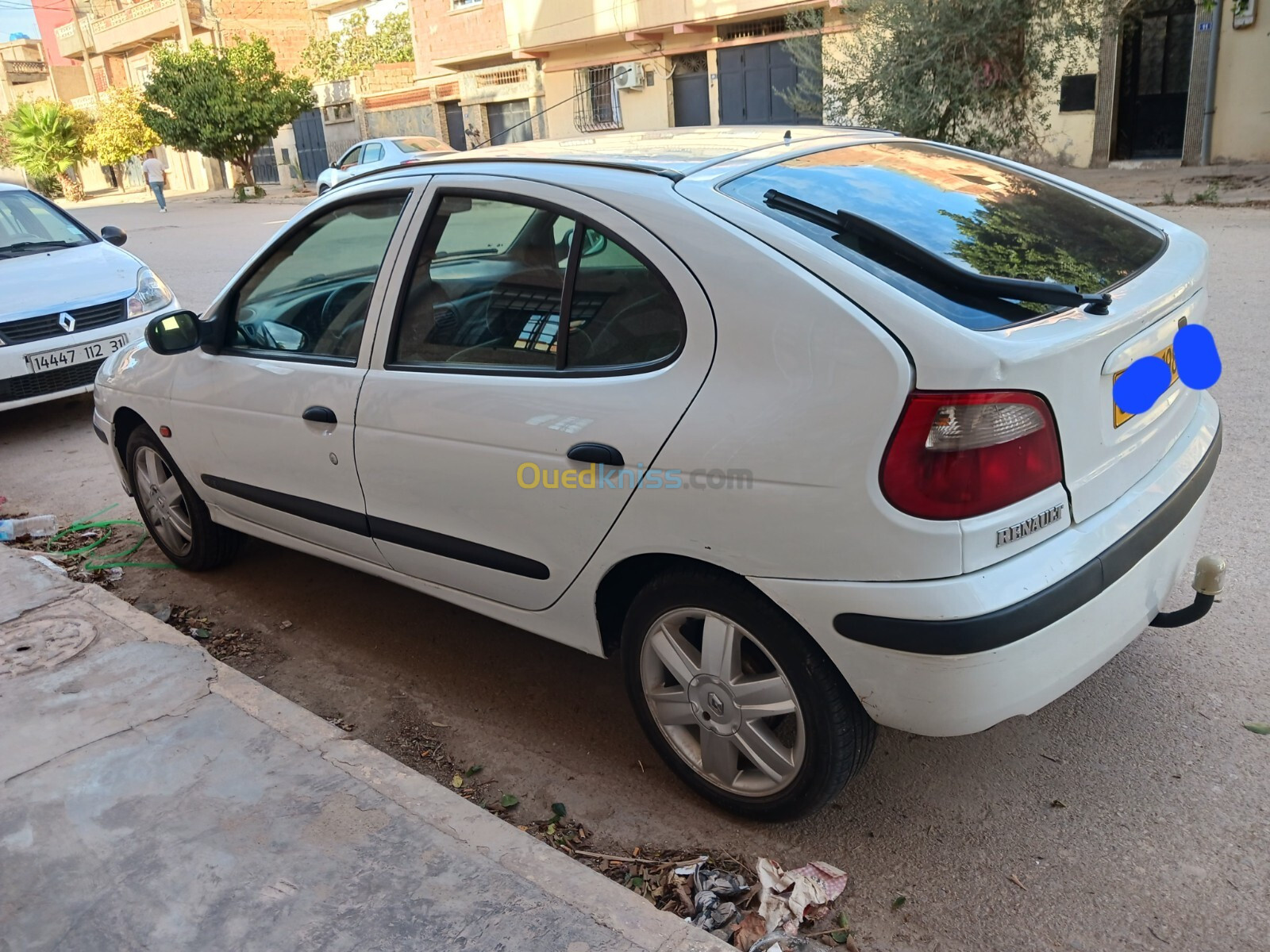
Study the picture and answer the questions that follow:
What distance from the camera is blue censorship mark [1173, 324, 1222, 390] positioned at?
260 cm

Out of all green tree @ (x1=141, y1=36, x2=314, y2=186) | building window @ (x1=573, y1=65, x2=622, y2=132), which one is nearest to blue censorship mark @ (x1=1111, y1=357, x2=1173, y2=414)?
building window @ (x1=573, y1=65, x2=622, y2=132)

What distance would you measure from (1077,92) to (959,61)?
174 inches

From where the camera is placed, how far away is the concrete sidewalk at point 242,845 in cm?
221

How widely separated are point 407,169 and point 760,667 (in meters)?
1.87

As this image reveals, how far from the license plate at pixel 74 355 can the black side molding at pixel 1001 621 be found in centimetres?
605

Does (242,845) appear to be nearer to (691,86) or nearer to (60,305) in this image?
(60,305)

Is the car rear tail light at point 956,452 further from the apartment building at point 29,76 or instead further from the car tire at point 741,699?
the apartment building at point 29,76

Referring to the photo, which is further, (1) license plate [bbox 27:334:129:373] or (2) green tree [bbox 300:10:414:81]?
(2) green tree [bbox 300:10:414:81]

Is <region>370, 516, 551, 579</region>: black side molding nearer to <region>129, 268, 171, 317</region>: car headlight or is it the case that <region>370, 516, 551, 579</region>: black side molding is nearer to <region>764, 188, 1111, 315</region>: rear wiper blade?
<region>764, 188, 1111, 315</region>: rear wiper blade

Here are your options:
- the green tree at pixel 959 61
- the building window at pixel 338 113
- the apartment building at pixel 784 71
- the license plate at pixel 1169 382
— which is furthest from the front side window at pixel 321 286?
the building window at pixel 338 113

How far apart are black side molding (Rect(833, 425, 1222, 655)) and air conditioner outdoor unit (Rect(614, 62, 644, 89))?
2618 centimetres

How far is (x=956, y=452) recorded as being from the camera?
6.75 ft

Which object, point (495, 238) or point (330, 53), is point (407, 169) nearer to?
point (495, 238)

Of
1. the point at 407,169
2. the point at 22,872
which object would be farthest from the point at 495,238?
the point at 22,872
